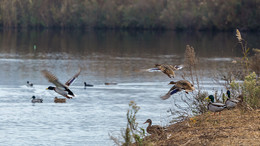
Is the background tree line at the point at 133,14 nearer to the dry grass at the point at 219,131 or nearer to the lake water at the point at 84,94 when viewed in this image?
the lake water at the point at 84,94

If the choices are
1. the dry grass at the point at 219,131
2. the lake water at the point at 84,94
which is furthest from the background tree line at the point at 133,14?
the dry grass at the point at 219,131

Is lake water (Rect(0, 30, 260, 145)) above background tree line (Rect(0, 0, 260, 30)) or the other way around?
the other way around

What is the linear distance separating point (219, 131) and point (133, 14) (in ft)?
354

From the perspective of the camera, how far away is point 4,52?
59.6m

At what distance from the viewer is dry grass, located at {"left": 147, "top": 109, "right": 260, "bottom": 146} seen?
885 cm

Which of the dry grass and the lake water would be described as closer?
the dry grass

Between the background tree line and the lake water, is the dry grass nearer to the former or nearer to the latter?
the lake water

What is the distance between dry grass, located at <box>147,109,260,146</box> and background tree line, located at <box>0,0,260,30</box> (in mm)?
89605

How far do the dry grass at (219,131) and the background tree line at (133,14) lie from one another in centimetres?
8960

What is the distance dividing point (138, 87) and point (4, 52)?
31.2 m

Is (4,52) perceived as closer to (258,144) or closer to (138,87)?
(138,87)

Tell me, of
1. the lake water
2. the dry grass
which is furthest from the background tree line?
the dry grass

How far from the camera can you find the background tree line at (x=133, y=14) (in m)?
99.6

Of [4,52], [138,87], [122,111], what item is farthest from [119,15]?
[122,111]
